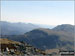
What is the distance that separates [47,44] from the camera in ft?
367

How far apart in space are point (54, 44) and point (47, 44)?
4.60 meters

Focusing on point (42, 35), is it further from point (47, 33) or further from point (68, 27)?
point (68, 27)

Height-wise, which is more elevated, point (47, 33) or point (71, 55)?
point (71, 55)

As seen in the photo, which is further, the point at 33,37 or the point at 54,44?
the point at 33,37

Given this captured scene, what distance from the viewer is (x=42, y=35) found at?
5118 inches

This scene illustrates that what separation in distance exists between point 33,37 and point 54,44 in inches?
790

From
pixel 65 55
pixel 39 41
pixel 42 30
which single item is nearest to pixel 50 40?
pixel 39 41

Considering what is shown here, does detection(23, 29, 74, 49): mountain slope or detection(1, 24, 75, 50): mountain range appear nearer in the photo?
detection(1, 24, 75, 50): mountain range

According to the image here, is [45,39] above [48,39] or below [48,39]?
below

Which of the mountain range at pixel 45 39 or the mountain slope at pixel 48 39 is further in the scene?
the mountain slope at pixel 48 39

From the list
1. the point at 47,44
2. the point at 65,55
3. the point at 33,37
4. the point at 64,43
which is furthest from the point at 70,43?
the point at 65,55

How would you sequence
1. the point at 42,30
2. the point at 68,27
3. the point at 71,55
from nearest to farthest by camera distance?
the point at 71,55 → the point at 42,30 → the point at 68,27

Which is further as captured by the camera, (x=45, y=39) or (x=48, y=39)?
(x=45, y=39)

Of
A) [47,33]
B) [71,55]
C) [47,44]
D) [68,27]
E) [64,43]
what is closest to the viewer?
[71,55]
